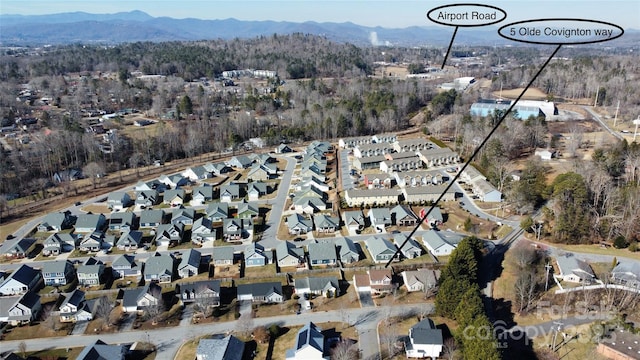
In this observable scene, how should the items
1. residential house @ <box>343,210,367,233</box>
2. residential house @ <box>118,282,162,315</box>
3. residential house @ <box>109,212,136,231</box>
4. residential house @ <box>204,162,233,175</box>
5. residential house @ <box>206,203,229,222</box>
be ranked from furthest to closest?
residential house @ <box>204,162,233,175</box> → residential house @ <box>206,203,229,222</box> → residential house @ <box>109,212,136,231</box> → residential house @ <box>343,210,367,233</box> → residential house @ <box>118,282,162,315</box>

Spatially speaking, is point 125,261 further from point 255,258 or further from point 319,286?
point 319,286

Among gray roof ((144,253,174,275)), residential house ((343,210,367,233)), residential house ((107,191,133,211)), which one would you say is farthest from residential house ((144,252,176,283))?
residential house ((343,210,367,233))

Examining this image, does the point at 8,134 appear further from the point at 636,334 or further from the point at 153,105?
the point at 636,334

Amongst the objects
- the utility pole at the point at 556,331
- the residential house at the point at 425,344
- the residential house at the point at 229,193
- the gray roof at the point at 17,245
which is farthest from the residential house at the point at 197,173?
the utility pole at the point at 556,331

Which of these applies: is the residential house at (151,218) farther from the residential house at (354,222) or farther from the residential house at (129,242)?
the residential house at (354,222)

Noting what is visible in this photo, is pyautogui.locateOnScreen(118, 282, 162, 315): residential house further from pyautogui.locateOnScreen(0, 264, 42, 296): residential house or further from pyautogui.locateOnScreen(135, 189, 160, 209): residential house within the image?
pyautogui.locateOnScreen(135, 189, 160, 209): residential house

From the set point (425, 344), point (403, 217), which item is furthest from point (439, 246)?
point (425, 344)
